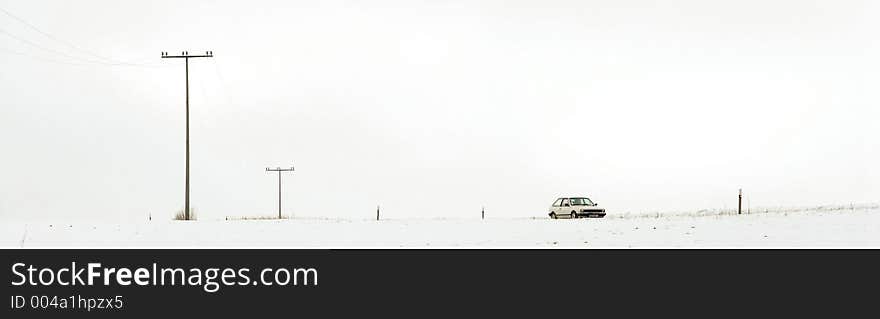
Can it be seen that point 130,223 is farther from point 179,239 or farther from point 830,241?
point 830,241

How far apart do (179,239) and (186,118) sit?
11649mm

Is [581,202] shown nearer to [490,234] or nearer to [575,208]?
[575,208]

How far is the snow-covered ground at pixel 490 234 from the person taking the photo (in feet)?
71.7

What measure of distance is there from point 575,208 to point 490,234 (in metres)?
14.8

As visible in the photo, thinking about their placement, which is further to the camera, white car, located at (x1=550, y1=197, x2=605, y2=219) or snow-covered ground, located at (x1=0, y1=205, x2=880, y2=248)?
white car, located at (x1=550, y1=197, x2=605, y2=219)

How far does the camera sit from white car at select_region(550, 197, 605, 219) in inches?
1521

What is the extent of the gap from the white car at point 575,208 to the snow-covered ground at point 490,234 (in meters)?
9.59

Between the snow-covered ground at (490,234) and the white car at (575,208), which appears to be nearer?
the snow-covered ground at (490,234)

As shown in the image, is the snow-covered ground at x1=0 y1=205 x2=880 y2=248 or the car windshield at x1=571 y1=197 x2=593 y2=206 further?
the car windshield at x1=571 y1=197 x2=593 y2=206

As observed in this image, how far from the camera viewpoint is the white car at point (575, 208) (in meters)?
38.6

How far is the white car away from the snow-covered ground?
31.5 feet

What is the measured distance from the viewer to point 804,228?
23234mm
